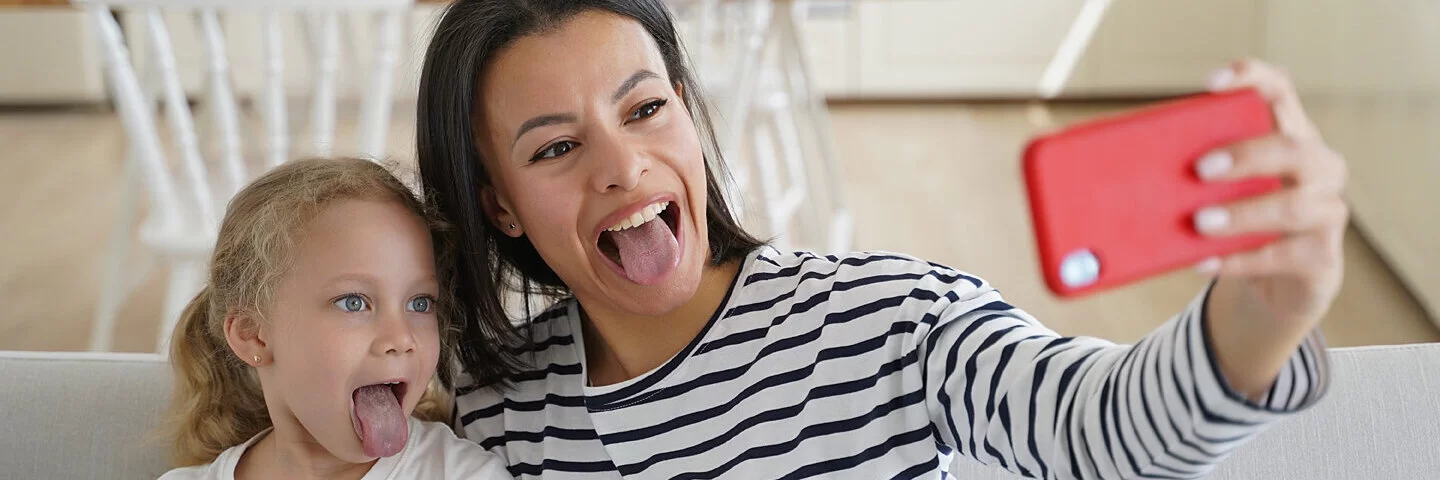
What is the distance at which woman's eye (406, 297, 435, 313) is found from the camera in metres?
1.03

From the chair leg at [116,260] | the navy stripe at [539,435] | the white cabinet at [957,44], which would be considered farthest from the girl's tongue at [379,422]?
the white cabinet at [957,44]

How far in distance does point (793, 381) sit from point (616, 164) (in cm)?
20

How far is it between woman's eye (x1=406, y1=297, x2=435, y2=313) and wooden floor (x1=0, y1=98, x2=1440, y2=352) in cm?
101

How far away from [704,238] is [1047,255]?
455mm

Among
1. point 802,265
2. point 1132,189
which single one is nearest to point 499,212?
point 802,265

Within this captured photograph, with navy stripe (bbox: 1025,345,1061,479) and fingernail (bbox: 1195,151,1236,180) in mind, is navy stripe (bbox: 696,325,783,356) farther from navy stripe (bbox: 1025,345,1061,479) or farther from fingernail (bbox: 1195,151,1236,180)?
fingernail (bbox: 1195,151,1236,180)

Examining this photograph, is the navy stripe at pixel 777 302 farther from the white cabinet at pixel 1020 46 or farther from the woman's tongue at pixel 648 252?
the white cabinet at pixel 1020 46

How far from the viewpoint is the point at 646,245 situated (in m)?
1.01

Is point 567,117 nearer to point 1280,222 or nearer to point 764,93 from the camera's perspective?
point 1280,222

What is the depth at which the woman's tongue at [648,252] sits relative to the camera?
3.29ft


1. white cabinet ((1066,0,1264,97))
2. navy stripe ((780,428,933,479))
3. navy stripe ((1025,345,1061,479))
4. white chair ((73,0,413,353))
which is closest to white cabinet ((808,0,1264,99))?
white cabinet ((1066,0,1264,97))

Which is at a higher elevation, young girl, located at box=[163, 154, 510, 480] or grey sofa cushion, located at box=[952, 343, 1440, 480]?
young girl, located at box=[163, 154, 510, 480]

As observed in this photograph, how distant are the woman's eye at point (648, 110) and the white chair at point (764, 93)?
4.45 ft

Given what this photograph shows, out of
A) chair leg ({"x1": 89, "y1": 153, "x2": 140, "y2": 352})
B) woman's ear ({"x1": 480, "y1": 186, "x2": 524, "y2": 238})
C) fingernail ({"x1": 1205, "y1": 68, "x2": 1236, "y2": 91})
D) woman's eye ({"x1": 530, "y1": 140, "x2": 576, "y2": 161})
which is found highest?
chair leg ({"x1": 89, "y1": 153, "x2": 140, "y2": 352})
